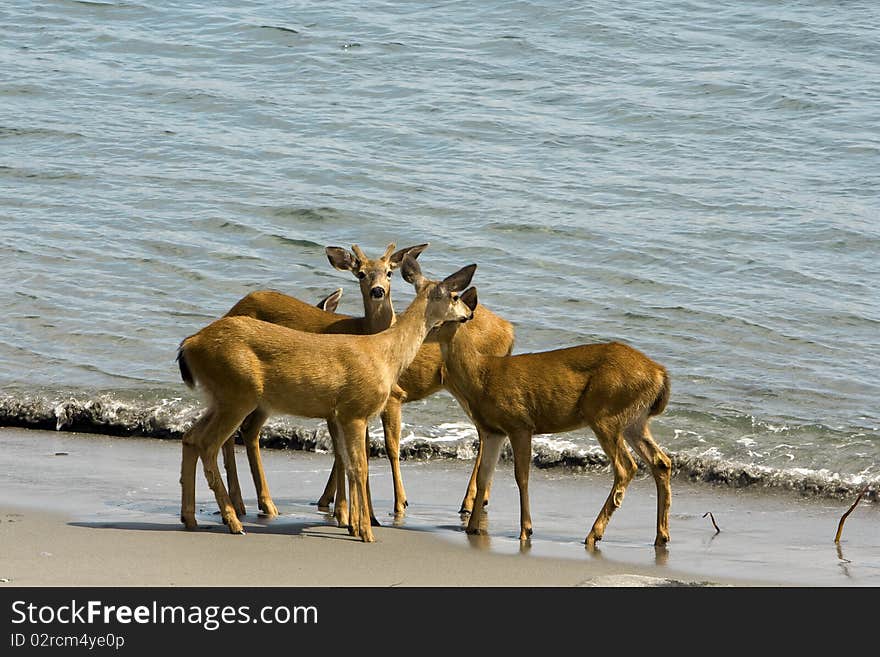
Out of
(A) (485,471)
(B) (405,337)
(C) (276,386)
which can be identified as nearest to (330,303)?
(B) (405,337)

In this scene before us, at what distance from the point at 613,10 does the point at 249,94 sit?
747 centimetres

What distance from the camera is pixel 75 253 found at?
675 inches

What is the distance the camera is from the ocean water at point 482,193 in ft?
42.0

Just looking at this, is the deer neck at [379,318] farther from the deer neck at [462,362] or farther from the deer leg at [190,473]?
the deer leg at [190,473]

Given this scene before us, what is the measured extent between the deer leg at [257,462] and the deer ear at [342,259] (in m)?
1.47

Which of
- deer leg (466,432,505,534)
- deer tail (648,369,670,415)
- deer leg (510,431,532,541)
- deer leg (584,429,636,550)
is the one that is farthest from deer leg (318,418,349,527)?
deer tail (648,369,670,415)

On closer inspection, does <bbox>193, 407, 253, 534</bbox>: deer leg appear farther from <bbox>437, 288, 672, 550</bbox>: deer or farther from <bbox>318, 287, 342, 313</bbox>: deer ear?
<bbox>318, 287, 342, 313</bbox>: deer ear

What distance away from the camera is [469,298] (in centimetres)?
966

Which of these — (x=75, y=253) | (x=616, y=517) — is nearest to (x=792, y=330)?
(x=616, y=517)

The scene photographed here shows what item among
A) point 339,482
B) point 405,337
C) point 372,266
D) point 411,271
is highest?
point 411,271

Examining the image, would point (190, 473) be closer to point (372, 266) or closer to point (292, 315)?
point (292, 315)

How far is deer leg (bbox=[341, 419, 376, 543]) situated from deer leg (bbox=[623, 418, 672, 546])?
6.04 feet

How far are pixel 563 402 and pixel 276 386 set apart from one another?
6.49 ft

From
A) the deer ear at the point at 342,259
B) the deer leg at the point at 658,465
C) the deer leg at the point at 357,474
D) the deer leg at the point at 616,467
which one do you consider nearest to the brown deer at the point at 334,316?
the deer ear at the point at 342,259
